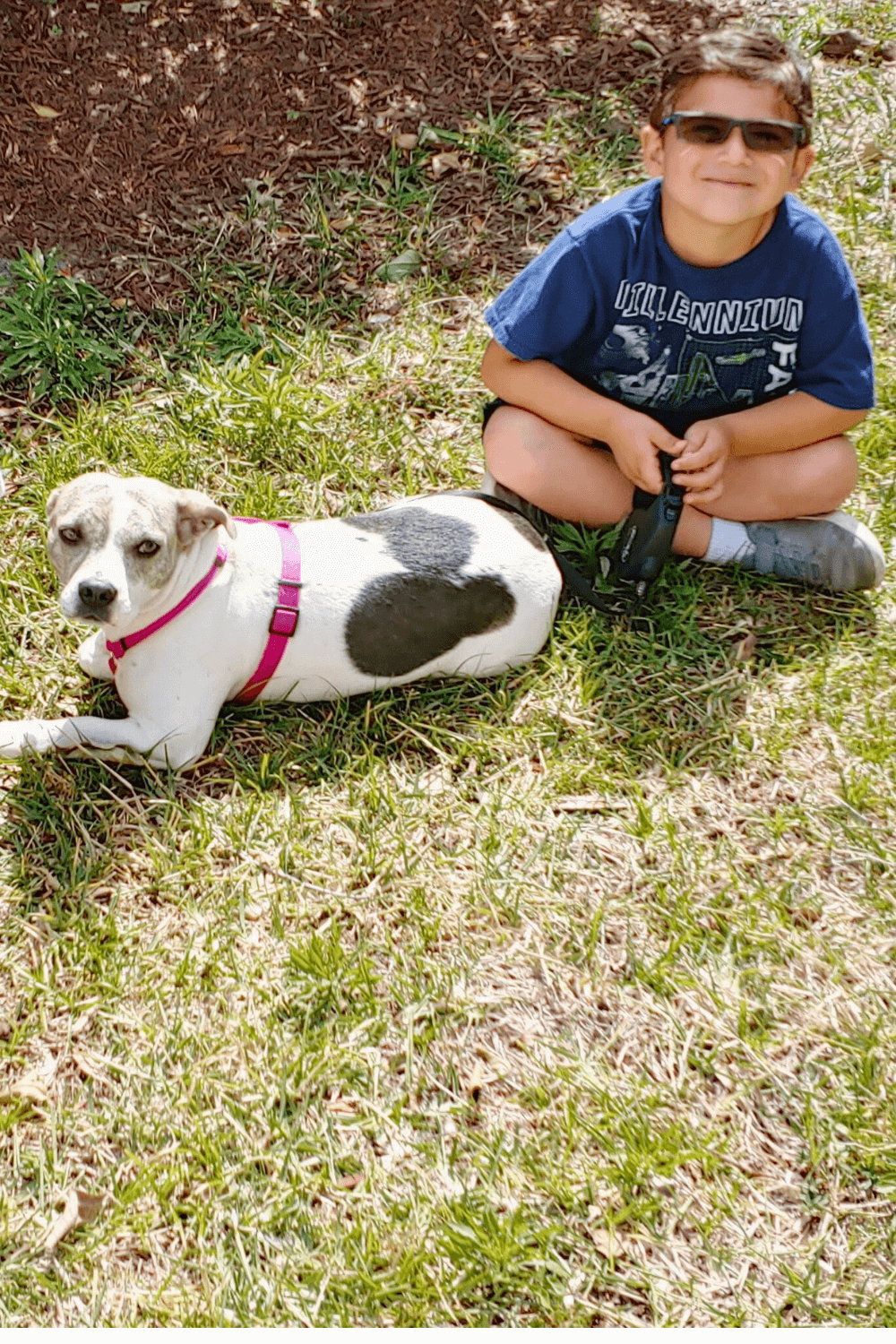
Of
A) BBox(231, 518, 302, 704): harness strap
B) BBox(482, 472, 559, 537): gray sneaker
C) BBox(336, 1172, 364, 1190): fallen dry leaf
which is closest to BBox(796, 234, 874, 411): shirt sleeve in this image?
BBox(482, 472, 559, 537): gray sneaker

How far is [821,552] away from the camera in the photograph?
11.5 feet

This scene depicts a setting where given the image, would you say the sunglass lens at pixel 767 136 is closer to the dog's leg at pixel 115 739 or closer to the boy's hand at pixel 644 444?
the boy's hand at pixel 644 444

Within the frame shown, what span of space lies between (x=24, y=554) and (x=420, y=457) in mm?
1329

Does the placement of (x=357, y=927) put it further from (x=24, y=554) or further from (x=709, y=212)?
(x=709, y=212)

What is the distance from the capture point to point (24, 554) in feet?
11.6

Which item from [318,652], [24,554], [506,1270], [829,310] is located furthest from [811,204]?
[506,1270]

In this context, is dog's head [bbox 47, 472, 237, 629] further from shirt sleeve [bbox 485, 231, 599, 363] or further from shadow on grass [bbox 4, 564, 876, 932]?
shirt sleeve [bbox 485, 231, 599, 363]

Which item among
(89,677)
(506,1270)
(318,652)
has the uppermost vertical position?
(318,652)

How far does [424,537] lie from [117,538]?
2.67 ft

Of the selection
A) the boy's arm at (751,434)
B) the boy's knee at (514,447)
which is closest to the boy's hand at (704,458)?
the boy's arm at (751,434)

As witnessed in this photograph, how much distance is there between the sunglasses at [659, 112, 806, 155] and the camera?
2.88m

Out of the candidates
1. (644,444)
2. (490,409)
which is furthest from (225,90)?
(644,444)

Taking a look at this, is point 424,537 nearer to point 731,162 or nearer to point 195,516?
point 195,516

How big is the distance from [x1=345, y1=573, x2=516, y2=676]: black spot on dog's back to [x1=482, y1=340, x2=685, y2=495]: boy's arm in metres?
0.59
